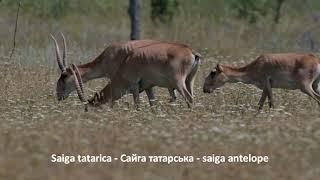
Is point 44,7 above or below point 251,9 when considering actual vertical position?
below

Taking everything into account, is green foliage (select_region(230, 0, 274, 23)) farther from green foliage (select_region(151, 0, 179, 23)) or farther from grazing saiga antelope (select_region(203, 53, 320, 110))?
grazing saiga antelope (select_region(203, 53, 320, 110))

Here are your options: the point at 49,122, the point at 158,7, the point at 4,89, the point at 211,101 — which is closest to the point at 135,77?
the point at 211,101

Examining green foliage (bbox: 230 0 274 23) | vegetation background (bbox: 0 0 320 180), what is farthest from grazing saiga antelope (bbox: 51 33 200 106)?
green foliage (bbox: 230 0 274 23)

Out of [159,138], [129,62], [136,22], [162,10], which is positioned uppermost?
[159,138]

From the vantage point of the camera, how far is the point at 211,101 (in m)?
15.1

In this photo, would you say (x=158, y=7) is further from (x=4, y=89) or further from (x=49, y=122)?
(x=49, y=122)

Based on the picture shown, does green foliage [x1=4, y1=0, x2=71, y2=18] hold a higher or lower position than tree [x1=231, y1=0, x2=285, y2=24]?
lower

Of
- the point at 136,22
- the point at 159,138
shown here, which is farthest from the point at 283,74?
the point at 136,22

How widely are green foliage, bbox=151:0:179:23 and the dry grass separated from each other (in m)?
17.2

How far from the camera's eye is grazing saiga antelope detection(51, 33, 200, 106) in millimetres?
14469

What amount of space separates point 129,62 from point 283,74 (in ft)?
7.51

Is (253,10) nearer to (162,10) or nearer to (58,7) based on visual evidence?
(162,10)

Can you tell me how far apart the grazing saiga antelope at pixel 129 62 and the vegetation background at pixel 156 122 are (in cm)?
34

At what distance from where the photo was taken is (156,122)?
11.5 meters
